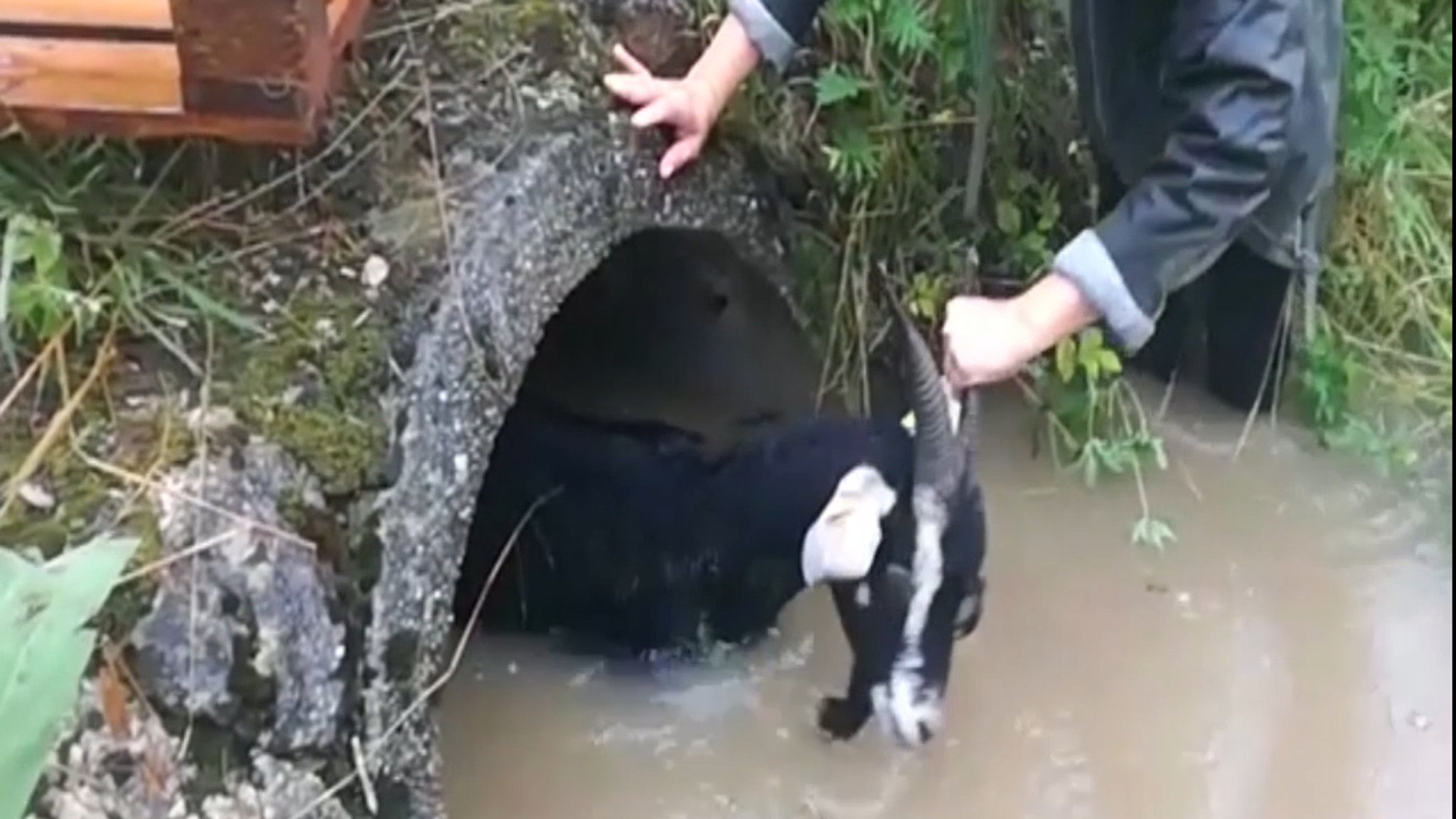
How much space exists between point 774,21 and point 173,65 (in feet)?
2.16

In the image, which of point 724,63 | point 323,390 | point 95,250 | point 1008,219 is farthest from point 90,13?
point 1008,219

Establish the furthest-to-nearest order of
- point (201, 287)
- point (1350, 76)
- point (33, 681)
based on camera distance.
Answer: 1. point (1350, 76)
2. point (201, 287)
3. point (33, 681)

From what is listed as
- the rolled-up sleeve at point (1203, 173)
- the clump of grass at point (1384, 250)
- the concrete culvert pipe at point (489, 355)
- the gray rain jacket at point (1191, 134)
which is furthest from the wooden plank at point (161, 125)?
the clump of grass at point (1384, 250)

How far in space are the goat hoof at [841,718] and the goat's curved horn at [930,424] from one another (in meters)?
0.28

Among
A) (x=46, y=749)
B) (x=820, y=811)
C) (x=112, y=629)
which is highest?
(x=46, y=749)

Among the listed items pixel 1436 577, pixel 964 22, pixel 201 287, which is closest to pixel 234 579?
pixel 201 287

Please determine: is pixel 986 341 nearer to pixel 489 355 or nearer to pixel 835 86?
pixel 489 355

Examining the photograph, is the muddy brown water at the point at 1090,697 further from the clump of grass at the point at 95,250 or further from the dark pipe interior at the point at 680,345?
the clump of grass at the point at 95,250

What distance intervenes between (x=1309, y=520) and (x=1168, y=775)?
19.2 inches

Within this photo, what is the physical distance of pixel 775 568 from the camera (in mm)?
2453

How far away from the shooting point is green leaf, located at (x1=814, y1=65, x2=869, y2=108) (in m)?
2.60

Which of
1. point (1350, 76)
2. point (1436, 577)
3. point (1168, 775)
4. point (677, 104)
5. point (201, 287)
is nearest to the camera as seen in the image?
point (201, 287)

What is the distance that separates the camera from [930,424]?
2.14 meters

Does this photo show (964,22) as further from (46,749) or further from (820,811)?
(46,749)
